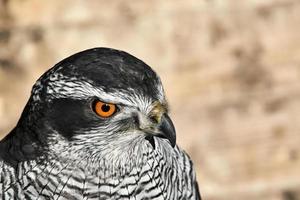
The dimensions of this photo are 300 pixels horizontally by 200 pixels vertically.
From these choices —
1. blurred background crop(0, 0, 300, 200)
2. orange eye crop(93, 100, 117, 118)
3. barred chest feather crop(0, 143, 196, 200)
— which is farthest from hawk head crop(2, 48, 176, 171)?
blurred background crop(0, 0, 300, 200)

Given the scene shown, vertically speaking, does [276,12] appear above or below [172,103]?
above

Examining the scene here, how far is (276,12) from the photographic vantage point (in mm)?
9320

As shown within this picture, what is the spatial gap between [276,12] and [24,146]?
14.5ft

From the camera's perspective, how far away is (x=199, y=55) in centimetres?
929

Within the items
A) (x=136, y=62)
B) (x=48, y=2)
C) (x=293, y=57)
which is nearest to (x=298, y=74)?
(x=293, y=57)

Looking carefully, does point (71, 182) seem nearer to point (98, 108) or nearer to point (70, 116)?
point (70, 116)

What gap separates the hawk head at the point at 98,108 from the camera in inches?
199

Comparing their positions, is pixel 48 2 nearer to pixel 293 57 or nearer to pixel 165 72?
pixel 165 72

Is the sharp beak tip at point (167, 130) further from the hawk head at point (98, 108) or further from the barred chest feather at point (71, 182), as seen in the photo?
the barred chest feather at point (71, 182)

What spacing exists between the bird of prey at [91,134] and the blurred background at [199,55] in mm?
3663

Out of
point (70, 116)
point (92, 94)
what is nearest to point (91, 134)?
point (70, 116)

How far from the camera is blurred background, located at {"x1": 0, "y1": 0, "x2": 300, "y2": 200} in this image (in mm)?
9219

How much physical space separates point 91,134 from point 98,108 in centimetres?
18

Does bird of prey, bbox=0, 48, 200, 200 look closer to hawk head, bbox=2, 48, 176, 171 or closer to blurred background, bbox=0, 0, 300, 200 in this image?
hawk head, bbox=2, 48, 176, 171
